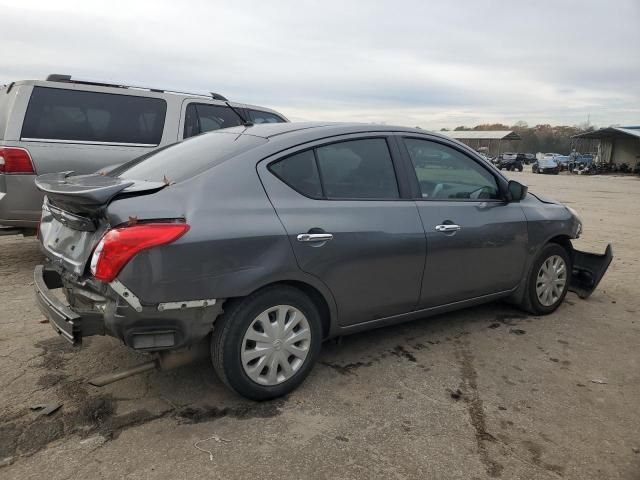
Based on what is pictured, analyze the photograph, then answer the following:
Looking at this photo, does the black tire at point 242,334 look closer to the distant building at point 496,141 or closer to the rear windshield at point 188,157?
the rear windshield at point 188,157

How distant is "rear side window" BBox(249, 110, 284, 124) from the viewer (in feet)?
23.5

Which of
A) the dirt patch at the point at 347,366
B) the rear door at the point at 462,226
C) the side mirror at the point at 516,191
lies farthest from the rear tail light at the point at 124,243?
the side mirror at the point at 516,191

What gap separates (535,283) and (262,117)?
4.30 metres

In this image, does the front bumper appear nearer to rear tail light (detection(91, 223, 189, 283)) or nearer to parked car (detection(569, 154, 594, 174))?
rear tail light (detection(91, 223, 189, 283))

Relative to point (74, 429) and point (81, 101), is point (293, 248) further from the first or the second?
point (81, 101)

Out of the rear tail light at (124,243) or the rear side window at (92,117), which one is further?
the rear side window at (92,117)

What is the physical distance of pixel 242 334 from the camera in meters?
2.90

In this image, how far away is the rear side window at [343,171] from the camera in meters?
3.22

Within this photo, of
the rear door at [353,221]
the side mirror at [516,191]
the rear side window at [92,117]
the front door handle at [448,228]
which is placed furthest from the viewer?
the rear side window at [92,117]

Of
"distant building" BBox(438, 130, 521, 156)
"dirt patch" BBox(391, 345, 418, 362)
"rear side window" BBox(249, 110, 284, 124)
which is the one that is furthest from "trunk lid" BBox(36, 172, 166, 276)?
"distant building" BBox(438, 130, 521, 156)

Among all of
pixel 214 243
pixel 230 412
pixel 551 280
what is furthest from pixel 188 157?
pixel 551 280

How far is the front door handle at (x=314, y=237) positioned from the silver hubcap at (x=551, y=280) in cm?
240

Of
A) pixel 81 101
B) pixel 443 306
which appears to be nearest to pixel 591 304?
pixel 443 306

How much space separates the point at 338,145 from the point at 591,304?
3333 millimetres
